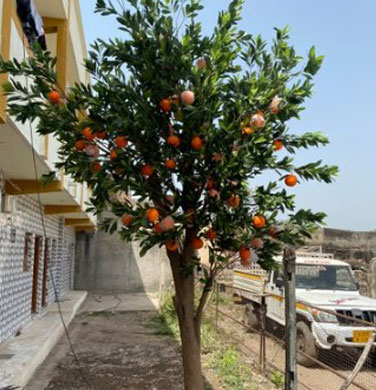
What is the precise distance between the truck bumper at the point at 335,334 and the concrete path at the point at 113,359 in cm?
253

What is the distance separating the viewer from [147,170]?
9.66ft

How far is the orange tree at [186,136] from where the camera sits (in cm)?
288

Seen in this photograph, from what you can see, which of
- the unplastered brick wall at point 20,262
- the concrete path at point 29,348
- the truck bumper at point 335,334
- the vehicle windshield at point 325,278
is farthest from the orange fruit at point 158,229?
the vehicle windshield at point 325,278

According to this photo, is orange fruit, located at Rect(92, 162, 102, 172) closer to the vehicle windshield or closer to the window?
the vehicle windshield

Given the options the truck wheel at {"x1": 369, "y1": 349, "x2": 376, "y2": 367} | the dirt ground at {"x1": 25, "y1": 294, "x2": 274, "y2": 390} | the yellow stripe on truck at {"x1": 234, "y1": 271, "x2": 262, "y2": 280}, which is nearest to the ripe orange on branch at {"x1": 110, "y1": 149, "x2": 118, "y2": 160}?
the dirt ground at {"x1": 25, "y1": 294, "x2": 274, "y2": 390}

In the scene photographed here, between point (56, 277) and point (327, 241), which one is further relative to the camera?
point (327, 241)

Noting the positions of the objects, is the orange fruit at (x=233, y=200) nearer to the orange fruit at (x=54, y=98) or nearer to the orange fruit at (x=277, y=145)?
the orange fruit at (x=277, y=145)

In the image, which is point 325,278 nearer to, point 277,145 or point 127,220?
point 277,145

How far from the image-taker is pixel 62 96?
3133 mm

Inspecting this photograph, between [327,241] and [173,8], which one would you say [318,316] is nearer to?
[173,8]

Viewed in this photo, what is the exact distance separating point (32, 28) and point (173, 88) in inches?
158

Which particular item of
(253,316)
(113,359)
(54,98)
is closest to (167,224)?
(54,98)

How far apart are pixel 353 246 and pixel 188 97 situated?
15.3 metres

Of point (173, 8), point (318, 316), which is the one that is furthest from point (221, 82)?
point (318, 316)
